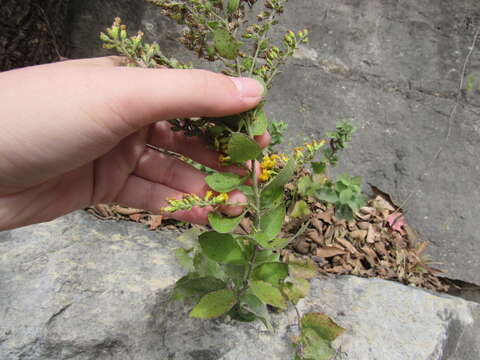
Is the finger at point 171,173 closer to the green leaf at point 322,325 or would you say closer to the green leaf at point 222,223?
the green leaf at point 222,223

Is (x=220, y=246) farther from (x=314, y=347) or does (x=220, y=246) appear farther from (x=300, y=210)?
(x=300, y=210)

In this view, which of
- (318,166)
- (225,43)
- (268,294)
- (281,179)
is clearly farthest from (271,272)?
(318,166)

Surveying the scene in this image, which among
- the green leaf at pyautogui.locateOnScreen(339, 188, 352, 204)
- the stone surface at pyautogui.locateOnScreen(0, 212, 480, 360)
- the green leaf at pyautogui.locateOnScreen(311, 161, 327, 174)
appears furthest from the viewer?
the green leaf at pyautogui.locateOnScreen(339, 188, 352, 204)

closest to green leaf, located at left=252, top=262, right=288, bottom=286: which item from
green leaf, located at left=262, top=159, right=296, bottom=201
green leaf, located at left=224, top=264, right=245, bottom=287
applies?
green leaf, located at left=224, top=264, right=245, bottom=287

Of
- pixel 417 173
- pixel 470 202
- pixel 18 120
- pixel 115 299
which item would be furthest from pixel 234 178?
pixel 470 202

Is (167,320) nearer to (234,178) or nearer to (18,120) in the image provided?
(234,178)

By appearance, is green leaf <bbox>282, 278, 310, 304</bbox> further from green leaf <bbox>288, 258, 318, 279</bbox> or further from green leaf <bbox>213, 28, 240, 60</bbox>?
green leaf <bbox>213, 28, 240, 60</bbox>

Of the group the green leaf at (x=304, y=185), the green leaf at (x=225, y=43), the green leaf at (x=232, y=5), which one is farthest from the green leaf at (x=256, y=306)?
the green leaf at (x=232, y=5)
